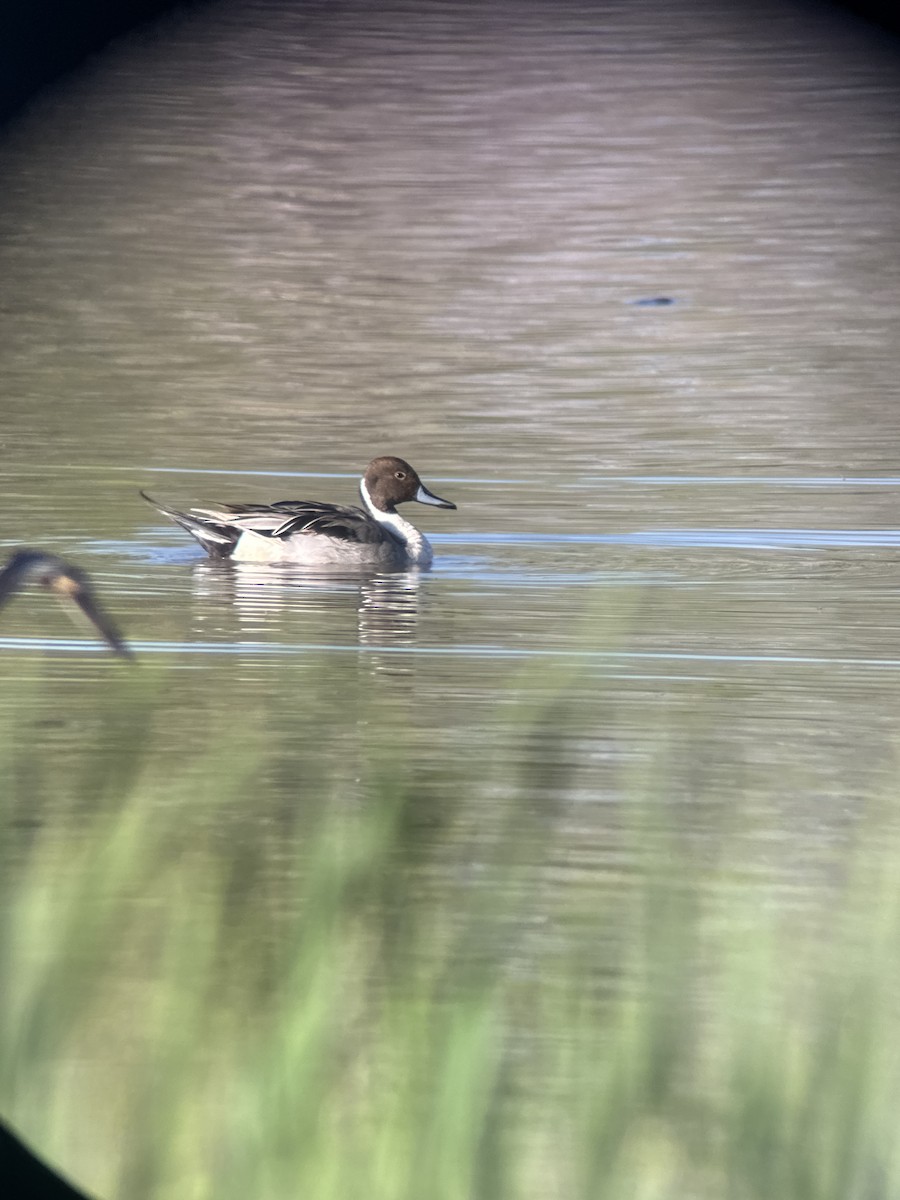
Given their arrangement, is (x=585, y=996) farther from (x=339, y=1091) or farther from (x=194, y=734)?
(x=194, y=734)

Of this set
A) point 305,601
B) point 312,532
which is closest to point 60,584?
point 305,601

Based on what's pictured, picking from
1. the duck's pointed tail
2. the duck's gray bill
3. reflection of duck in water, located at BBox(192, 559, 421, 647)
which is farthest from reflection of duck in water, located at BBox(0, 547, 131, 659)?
the duck's gray bill

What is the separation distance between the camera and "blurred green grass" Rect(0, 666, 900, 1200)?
73 cm

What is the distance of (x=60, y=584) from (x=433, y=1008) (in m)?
0.83

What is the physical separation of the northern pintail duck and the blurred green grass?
1569 mm

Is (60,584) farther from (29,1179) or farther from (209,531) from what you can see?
(209,531)

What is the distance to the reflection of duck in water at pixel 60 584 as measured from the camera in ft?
3.94

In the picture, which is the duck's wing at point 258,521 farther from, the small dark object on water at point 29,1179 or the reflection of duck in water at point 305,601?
the small dark object on water at point 29,1179

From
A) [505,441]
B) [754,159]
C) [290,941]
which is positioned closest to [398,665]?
[754,159]

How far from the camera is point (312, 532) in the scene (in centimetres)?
275

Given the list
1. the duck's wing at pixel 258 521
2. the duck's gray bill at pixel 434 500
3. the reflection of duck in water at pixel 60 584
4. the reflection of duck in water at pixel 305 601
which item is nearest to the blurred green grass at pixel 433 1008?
the reflection of duck in water at pixel 60 584

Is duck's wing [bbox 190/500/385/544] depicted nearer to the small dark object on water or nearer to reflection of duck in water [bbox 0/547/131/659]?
reflection of duck in water [bbox 0/547/131/659]

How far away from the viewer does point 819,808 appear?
3.58 feet

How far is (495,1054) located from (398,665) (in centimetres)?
91
